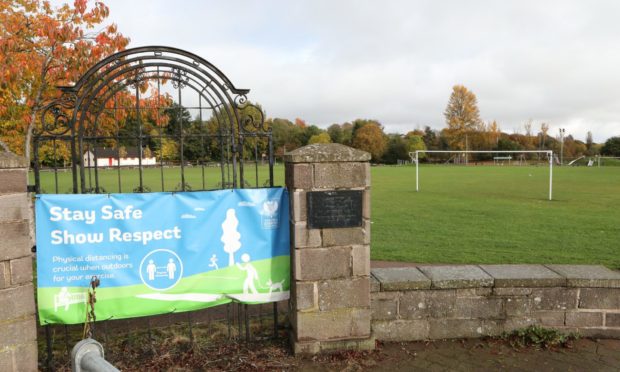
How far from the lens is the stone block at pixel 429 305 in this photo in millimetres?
4410

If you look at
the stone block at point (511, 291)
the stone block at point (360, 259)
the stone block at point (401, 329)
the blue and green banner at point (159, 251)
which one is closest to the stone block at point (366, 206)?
the stone block at point (360, 259)

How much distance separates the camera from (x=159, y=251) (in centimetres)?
406

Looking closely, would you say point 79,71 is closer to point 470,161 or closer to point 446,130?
point 470,161

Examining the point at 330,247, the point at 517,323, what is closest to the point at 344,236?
the point at 330,247

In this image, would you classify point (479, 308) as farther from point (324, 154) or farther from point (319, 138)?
point (319, 138)

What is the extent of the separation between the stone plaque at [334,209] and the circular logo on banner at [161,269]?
1328 mm

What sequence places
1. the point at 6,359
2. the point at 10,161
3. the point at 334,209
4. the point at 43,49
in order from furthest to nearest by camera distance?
the point at 43,49 → the point at 334,209 → the point at 6,359 → the point at 10,161

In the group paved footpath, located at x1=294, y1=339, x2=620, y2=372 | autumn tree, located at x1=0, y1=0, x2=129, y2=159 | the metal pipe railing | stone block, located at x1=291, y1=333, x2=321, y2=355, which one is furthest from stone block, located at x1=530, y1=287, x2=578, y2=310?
autumn tree, located at x1=0, y1=0, x2=129, y2=159

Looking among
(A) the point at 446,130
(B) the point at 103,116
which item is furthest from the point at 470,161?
(B) the point at 103,116

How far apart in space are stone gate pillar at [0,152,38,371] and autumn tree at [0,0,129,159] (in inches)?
148

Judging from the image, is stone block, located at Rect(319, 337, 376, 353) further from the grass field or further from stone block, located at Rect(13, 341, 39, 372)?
the grass field

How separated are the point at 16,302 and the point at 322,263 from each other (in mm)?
2626

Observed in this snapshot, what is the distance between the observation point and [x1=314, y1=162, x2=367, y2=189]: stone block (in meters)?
4.11

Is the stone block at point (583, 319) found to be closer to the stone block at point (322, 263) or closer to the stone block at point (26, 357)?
the stone block at point (322, 263)
